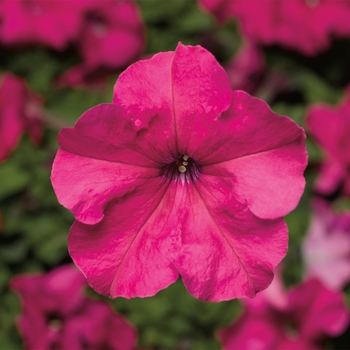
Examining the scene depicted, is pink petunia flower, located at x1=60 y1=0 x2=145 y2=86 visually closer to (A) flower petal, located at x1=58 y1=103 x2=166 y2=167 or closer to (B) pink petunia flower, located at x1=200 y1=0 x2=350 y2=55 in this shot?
(B) pink petunia flower, located at x1=200 y1=0 x2=350 y2=55

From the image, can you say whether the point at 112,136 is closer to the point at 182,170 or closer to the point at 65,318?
the point at 182,170

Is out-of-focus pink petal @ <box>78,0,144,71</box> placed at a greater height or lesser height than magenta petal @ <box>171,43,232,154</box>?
lesser

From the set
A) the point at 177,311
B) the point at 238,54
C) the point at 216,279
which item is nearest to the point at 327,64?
the point at 238,54

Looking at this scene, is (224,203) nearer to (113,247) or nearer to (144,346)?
(113,247)

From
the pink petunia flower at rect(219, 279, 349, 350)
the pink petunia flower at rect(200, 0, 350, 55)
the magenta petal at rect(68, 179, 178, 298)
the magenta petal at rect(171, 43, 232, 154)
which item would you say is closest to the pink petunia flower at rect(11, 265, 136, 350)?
the pink petunia flower at rect(219, 279, 349, 350)

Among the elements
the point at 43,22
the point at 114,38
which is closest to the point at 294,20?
the point at 114,38

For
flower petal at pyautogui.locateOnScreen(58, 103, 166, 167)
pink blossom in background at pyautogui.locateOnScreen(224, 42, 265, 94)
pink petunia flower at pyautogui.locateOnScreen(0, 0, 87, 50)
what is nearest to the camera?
flower petal at pyautogui.locateOnScreen(58, 103, 166, 167)
